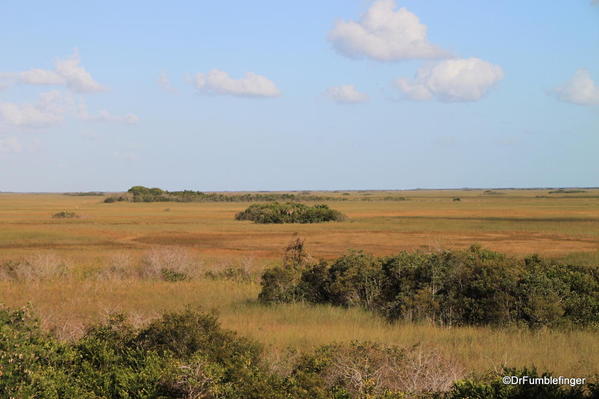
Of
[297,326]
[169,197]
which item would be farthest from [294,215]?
[169,197]

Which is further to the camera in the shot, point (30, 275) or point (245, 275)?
point (245, 275)

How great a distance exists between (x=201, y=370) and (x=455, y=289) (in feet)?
26.8

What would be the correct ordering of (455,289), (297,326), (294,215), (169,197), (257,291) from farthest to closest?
(169,197) < (294,215) < (257,291) < (455,289) < (297,326)

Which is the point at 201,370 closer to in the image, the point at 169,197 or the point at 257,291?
the point at 257,291

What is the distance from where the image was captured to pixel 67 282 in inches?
811

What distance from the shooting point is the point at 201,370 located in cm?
730

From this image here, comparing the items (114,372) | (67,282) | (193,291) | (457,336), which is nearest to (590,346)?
(457,336)

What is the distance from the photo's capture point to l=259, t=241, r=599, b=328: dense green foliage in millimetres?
12680

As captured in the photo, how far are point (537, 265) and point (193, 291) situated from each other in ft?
32.5

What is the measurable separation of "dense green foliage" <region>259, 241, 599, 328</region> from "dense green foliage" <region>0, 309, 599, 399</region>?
448 centimetres

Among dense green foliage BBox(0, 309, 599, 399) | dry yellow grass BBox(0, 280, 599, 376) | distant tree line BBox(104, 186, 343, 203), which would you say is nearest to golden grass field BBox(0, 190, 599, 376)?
dry yellow grass BBox(0, 280, 599, 376)

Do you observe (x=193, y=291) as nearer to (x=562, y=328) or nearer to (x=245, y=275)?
(x=245, y=275)

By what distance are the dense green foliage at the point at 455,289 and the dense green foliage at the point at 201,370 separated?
14.7ft

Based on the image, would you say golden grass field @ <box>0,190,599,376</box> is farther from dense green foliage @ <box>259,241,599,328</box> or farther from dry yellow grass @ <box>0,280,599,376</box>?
dense green foliage @ <box>259,241,599,328</box>
